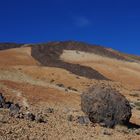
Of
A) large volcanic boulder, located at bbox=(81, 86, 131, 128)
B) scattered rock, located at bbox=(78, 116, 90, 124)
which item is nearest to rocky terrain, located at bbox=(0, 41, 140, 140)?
scattered rock, located at bbox=(78, 116, 90, 124)

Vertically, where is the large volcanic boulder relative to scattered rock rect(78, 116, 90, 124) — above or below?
above

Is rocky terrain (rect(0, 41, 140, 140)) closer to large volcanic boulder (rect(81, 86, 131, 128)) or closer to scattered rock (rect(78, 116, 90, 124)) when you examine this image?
scattered rock (rect(78, 116, 90, 124))

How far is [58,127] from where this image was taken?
82.1ft

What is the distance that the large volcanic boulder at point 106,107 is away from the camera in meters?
28.6

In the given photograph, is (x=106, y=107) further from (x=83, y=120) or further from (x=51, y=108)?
(x=51, y=108)

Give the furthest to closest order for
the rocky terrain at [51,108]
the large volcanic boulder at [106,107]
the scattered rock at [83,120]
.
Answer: the large volcanic boulder at [106,107], the scattered rock at [83,120], the rocky terrain at [51,108]

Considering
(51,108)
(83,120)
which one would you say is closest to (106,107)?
(83,120)

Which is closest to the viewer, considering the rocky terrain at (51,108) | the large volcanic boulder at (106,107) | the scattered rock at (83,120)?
the rocky terrain at (51,108)

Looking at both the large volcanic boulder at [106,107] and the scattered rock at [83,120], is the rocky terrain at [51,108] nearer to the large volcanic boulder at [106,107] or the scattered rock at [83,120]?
the scattered rock at [83,120]

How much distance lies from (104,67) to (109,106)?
2940 inches

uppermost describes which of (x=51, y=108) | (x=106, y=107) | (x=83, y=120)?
(x=51, y=108)

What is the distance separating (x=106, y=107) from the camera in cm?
2888

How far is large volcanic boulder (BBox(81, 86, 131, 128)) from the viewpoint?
2864 cm

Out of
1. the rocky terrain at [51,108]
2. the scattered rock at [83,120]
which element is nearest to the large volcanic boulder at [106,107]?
the rocky terrain at [51,108]
